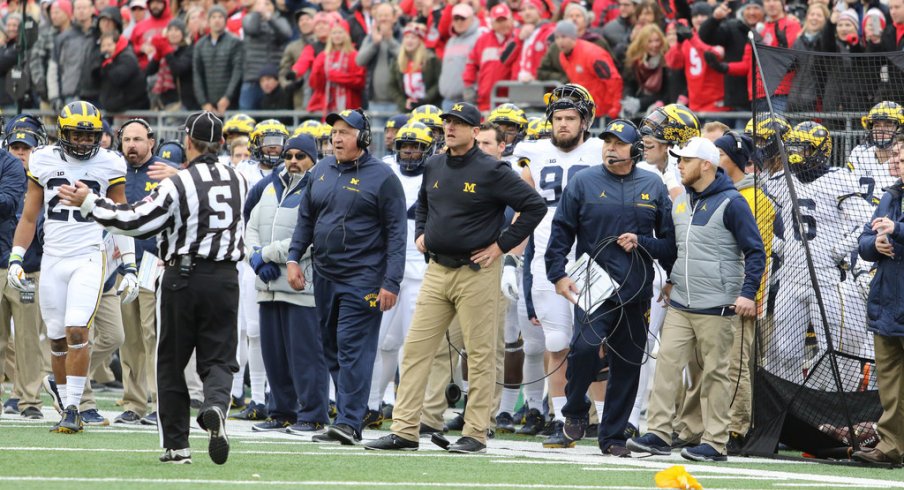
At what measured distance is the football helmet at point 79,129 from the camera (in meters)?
11.1

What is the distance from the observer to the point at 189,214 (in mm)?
9000

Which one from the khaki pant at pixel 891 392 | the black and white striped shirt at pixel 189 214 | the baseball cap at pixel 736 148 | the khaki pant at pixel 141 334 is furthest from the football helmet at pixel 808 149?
the khaki pant at pixel 141 334

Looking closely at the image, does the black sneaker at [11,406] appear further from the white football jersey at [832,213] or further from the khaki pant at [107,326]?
the white football jersey at [832,213]

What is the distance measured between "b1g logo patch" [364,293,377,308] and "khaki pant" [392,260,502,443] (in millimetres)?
610

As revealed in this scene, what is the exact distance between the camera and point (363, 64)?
18.6 m

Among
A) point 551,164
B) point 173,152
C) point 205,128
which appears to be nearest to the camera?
Result: point 205,128

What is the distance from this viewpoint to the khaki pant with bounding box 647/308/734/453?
396 inches

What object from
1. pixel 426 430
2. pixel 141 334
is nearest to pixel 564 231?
pixel 426 430

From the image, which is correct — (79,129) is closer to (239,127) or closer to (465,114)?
(465,114)

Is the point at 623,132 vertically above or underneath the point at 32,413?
above

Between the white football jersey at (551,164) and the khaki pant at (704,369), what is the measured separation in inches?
62.5

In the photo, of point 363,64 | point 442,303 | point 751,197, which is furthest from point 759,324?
point 363,64

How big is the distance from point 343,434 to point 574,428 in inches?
60.6

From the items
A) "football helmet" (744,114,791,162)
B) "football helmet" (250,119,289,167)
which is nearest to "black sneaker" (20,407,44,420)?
"football helmet" (250,119,289,167)
